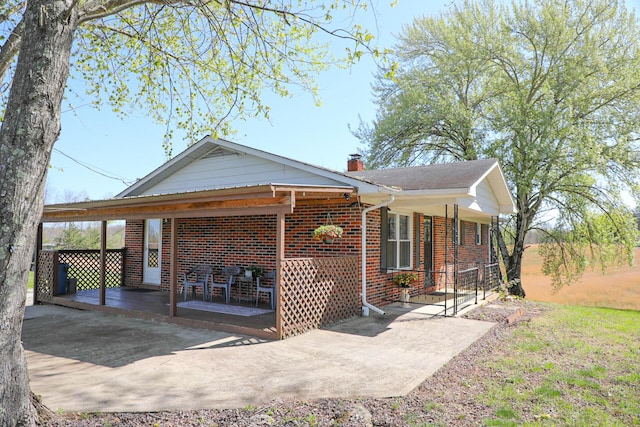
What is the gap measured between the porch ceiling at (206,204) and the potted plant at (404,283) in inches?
114

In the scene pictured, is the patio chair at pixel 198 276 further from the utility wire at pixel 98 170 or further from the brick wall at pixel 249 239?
the utility wire at pixel 98 170

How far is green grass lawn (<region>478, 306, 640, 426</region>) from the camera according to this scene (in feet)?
14.0

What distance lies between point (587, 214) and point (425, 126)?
304 inches

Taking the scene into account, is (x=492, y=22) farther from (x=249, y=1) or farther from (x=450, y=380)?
(x=450, y=380)

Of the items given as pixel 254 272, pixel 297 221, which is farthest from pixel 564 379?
pixel 254 272

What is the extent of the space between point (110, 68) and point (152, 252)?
6.28m

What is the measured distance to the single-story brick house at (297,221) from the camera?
764 cm

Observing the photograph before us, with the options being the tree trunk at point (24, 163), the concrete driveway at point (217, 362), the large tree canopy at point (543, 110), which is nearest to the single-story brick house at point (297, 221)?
the concrete driveway at point (217, 362)

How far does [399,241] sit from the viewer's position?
36.1 feet

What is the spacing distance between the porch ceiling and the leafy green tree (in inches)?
54.0

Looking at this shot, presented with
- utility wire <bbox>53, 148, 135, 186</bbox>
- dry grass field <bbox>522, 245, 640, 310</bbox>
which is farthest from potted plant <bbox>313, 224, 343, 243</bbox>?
dry grass field <bbox>522, 245, 640, 310</bbox>

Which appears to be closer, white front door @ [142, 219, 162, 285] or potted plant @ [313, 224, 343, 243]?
potted plant @ [313, 224, 343, 243]

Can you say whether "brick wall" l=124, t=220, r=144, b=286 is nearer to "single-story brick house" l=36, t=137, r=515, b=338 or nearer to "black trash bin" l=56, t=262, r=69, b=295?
"single-story brick house" l=36, t=137, r=515, b=338

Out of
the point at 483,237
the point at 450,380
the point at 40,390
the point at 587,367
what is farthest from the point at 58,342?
the point at 483,237
